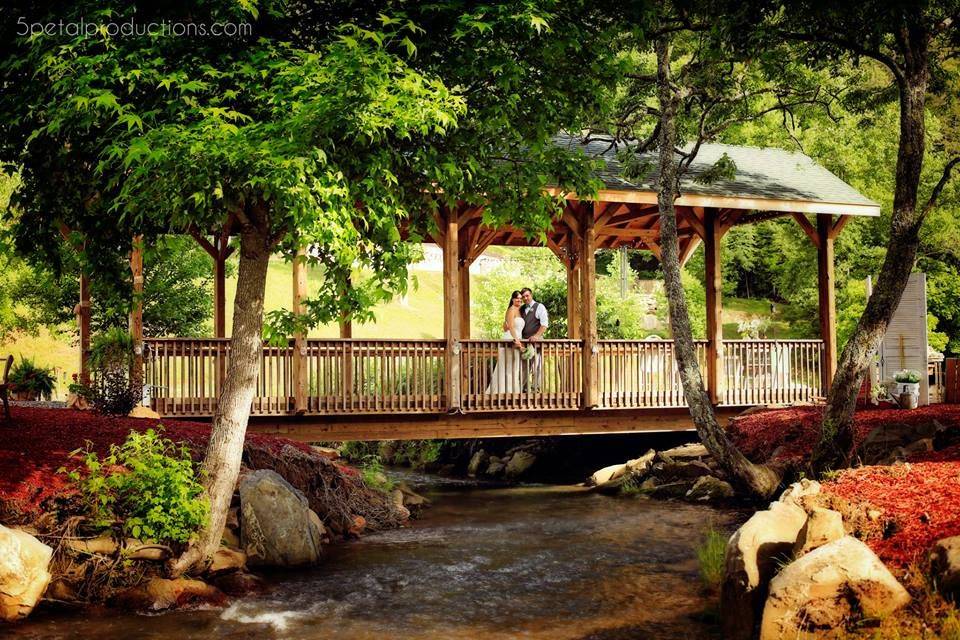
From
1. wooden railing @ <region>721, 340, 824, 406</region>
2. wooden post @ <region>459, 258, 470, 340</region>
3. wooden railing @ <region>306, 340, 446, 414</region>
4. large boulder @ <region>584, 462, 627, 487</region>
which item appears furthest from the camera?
wooden post @ <region>459, 258, 470, 340</region>

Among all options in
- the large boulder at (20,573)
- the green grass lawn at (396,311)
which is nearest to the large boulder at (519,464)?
the large boulder at (20,573)

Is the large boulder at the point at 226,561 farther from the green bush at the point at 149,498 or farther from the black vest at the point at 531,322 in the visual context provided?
the black vest at the point at 531,322

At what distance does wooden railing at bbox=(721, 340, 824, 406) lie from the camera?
17.3 meters

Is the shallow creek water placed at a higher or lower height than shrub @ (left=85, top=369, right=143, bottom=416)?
lower

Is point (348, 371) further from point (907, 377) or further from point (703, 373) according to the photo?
point (907, 377)

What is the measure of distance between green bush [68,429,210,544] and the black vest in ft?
26.8

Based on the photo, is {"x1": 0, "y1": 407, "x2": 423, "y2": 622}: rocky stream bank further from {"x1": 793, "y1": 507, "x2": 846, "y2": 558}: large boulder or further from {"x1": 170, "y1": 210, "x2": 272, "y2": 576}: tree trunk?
{"x1": 793, "y1": 507, "x2": 846, "y2": 558}: large boulder

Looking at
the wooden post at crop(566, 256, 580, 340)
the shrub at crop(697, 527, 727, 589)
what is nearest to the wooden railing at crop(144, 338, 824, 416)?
the wooden post at crop(566, 256, 580, 340)

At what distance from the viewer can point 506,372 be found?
15.8 metres

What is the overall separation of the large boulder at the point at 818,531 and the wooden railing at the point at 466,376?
317 inches

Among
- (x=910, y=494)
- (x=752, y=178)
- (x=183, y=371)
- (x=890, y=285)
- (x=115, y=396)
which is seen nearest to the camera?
(x=910, y=494)

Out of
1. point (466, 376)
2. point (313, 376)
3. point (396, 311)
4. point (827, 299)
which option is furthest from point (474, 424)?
point (396, 311)

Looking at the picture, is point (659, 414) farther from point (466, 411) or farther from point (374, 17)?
point (374, 17)

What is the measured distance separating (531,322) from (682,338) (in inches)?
138
